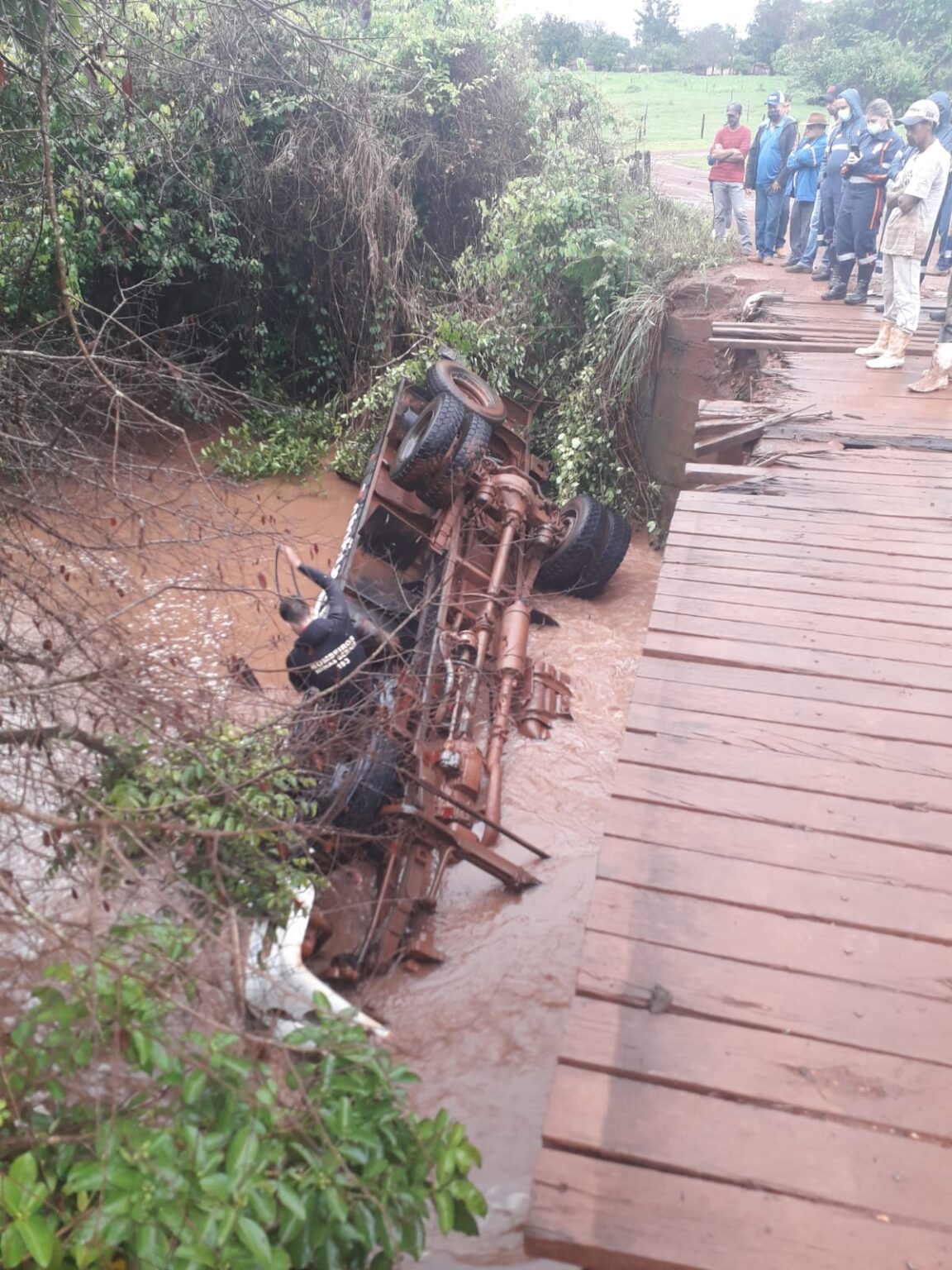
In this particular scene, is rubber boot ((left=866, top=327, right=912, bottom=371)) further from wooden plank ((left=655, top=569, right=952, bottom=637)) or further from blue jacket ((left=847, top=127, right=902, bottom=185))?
wooden plank ((left=655, top=569, right=952, bottom=637))

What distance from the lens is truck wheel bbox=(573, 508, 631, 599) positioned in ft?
30.5

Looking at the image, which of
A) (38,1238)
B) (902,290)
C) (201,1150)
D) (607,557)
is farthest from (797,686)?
(607,557)

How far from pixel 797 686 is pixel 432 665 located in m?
3.26

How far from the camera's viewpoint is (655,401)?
10.2 metres

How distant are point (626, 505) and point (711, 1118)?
914 centimetres

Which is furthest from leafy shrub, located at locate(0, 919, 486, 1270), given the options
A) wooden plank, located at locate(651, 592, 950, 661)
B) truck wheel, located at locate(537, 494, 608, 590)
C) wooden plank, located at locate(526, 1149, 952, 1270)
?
truck wheel, located at locate(537, 494, 608, 590)

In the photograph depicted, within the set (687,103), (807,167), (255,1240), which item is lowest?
(255,1240)

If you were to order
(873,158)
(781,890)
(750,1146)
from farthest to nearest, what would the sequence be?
1. (873,158)
2. (781,890)
3. (750,1146)

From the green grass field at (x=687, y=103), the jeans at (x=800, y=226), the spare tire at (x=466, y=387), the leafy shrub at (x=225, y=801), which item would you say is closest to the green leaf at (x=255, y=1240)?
the leafy shrub at (x=225, y=801)

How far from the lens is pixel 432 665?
634 centimetres

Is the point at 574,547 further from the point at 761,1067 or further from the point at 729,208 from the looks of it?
the point at 761,1067

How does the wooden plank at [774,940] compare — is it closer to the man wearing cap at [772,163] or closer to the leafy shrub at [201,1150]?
the leafy shrub at [201,1150]

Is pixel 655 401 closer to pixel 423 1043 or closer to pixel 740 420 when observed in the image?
pixel 740 420

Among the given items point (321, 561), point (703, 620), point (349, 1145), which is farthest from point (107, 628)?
point (321, 561)
